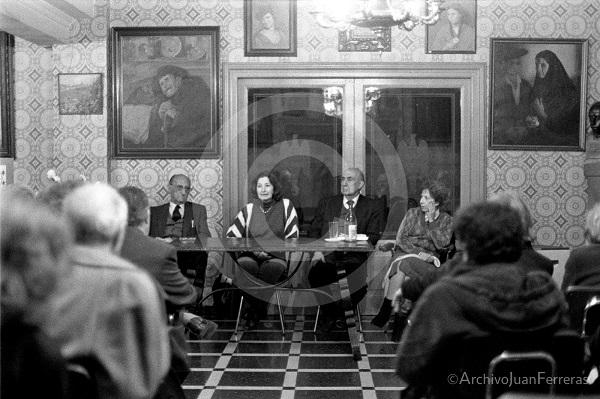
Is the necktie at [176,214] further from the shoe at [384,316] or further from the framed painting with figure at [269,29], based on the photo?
the shoe at [384,316]

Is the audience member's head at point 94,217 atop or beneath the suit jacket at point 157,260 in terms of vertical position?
atop

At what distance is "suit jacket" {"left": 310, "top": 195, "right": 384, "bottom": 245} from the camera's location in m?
7.43

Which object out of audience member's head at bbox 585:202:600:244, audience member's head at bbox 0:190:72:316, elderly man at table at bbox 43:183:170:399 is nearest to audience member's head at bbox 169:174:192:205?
audience member's head at bbox 585:202:600:244

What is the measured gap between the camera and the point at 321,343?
645cm

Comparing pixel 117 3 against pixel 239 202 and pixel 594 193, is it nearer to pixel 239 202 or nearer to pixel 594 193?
pixel 239 202

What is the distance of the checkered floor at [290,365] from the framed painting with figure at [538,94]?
260cm

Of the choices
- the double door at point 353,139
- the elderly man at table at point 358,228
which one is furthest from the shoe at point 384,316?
the double door at point 353,139

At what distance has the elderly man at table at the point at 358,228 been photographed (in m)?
7.26

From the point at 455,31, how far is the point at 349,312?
10.8ft

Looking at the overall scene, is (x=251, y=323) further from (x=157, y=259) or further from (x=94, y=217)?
(x=94, y=217)

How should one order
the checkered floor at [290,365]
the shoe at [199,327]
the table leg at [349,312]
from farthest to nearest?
the table leg at [349,312] → the checkered floor at [290,365] → the shoe at [199,327]

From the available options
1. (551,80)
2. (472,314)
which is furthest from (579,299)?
(551,80)

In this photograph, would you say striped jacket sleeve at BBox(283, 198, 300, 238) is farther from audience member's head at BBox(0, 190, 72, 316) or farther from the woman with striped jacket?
audience member's head at BBox(0, 190, 72, 316)

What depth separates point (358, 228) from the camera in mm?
7453
